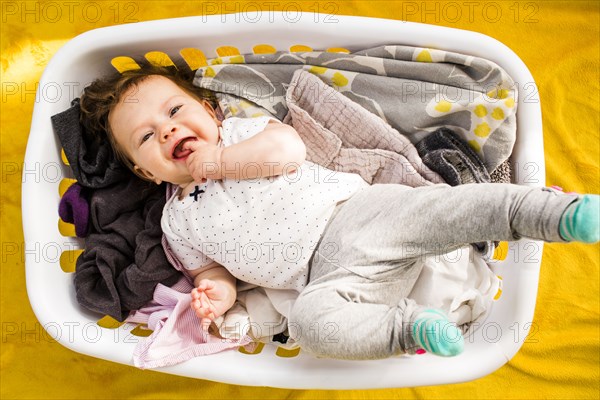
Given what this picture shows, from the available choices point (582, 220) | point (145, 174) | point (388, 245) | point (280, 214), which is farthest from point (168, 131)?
point (582, 220)

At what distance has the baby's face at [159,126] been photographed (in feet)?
3.50

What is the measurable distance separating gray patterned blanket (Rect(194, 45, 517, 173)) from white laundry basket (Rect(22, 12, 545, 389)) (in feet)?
0.09

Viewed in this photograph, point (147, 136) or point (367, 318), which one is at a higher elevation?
point (147, 136)

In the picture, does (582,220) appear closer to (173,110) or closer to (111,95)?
(173,110)

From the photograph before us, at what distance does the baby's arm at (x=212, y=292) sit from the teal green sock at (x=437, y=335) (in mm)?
382

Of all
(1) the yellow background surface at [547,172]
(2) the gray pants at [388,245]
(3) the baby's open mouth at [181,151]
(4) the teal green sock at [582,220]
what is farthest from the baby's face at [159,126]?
(4) the teal green sock at [582,220]

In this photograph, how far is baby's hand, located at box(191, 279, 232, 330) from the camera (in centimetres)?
105

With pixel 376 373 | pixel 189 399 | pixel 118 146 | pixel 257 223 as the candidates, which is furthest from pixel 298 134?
pixel 189 399

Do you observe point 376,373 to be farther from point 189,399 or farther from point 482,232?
point 189,399

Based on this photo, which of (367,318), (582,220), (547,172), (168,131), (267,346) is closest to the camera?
(582,220)

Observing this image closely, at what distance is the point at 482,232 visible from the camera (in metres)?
0.91

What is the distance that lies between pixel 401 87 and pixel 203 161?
0.40 metres

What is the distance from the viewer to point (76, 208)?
1.17 metres

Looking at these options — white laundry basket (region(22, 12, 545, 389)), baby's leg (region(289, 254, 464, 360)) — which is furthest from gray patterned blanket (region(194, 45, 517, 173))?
baby's leg (region(289, 254, 464, 360))
